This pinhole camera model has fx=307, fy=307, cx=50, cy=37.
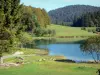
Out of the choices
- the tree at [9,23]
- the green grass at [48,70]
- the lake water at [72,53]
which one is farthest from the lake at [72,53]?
the green grass at [48,70]

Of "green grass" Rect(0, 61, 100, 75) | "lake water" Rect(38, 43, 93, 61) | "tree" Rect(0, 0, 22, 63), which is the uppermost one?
"tree" Rect(0, 0, 22, 63)

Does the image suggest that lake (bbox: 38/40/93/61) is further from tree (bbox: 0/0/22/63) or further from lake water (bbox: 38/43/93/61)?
tree (bbox: 0/0/22/63)

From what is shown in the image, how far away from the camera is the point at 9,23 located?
40000 mm

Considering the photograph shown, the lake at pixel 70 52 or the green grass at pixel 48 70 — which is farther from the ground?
the green grass at pixel 48 70

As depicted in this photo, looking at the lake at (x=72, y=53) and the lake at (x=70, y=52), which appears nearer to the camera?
the lake at (x=72, y=53)

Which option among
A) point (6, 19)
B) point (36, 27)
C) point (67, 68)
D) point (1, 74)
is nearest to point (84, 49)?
point (67, 68)

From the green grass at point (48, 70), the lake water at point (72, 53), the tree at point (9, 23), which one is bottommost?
the lake water at point (72, 53)

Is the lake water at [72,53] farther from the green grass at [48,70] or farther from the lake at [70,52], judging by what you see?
the green grass at [48,70]

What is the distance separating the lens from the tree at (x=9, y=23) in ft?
127

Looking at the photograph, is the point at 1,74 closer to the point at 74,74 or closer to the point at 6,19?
the point at 74,74

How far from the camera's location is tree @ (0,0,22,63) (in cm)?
3875

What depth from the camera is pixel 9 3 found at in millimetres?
38125

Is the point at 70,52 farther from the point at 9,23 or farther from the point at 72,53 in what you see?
the point at 9,23

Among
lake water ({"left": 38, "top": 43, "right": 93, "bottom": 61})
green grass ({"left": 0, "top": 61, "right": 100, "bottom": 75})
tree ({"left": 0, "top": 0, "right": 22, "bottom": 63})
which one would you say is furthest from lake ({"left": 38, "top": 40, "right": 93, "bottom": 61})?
green grass ({"left": 0, "top": 61, "right": 100, "bottom": 75})
